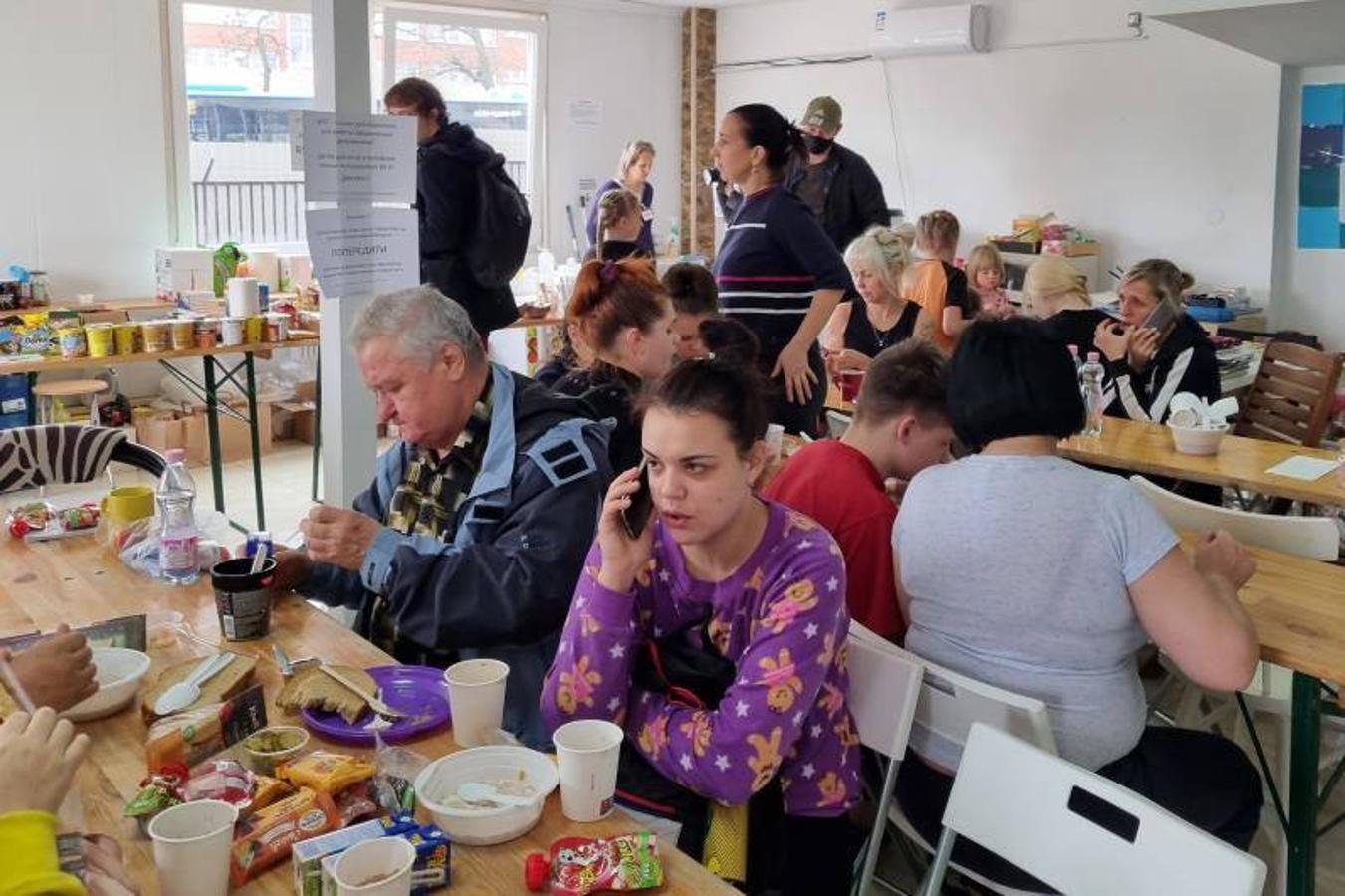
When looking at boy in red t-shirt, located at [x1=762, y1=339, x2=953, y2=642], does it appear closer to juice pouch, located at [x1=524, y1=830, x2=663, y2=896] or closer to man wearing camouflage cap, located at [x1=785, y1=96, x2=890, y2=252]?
juice pouch, located at [x1=524, y1=830, x2=663, y2=896]

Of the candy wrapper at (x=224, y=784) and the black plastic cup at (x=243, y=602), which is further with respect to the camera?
the black plastic cup at (x=243, y=602)

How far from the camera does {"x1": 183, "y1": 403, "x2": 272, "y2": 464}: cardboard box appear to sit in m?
6.36

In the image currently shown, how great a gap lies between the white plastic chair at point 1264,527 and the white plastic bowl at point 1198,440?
79cm

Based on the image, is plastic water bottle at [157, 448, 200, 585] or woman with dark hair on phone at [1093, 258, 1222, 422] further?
woman with dark hair on phone at [1093, 258, 1222, 422]

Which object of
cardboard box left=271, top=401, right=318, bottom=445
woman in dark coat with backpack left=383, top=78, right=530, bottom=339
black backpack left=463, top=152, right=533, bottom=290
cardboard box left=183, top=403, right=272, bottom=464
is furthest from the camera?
cardboard box left=271, top=401, right=318, bottom=445

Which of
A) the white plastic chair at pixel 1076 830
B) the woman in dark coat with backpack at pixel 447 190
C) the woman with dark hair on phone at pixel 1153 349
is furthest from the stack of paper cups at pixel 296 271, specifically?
the white plastic chair at pixel 1076 830

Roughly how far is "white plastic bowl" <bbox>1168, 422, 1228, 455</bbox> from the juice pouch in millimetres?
2654

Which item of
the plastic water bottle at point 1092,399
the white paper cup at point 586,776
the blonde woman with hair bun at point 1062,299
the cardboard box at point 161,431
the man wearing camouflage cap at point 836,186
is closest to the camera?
the white paper cup at point 586,776

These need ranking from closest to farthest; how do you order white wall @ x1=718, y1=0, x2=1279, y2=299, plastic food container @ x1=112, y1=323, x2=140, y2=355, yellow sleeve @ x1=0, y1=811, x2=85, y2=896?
yellow sleeve @ x1=0, y1=811, x2=85, y2=896 < plastic food container @ x1=112, y1=323, x2=140, y2=355 < white wall @ x1=718, y1=0, x2=1279, y2=299

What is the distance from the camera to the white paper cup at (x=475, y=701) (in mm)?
1572

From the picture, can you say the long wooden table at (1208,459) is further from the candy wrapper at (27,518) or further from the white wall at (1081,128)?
the white wall at (1081,128)

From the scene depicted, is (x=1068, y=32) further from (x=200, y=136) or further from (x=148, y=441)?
(x=148, y=441)

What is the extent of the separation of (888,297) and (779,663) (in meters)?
3.25

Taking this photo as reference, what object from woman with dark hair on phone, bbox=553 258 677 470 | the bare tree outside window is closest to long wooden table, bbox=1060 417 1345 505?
woman with dark hair on phone, bbox=553 258 677 470
